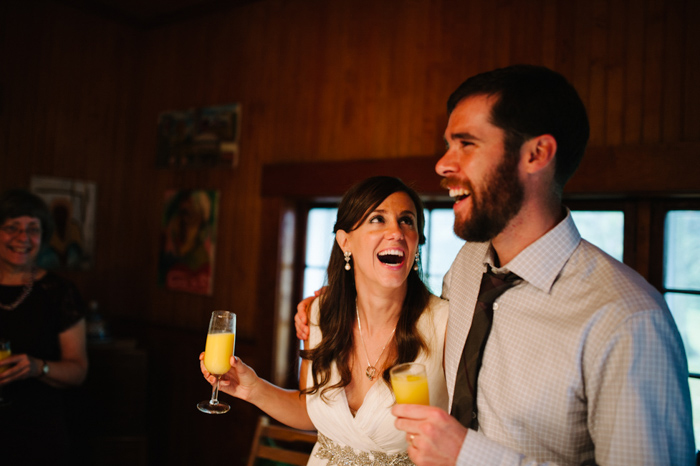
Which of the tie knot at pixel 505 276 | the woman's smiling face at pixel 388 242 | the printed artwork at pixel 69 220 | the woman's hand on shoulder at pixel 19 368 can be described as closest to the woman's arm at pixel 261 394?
the woman's smiling face at pixel 388 242

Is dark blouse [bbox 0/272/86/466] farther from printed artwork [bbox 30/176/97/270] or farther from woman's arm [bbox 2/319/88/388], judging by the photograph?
printed artwork [bbox 30/176/97/270]

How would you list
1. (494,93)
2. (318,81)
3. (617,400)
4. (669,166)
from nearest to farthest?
(617,400) < (494,93) < (669,166) < (318,81)

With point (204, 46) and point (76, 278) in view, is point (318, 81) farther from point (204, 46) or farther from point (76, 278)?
point (76, 278)

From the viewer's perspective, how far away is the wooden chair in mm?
2387

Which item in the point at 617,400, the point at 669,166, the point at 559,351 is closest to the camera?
the point at 617,400

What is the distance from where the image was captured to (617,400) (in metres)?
1.13

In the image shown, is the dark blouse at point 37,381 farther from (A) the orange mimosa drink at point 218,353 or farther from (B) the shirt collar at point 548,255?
(B) the shirt collar at point 548,255

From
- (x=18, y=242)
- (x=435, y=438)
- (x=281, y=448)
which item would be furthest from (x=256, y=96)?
(x=435, y=438)

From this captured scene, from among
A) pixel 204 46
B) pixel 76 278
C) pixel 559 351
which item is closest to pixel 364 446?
pixel 559 351

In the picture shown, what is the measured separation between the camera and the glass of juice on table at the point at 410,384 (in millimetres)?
1354

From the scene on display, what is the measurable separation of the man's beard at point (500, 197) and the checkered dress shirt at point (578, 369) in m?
0.11

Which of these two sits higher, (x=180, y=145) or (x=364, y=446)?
(x=180, y=145)

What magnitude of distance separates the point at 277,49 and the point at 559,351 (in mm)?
3292

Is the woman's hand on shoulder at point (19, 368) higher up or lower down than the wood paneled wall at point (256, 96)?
lower down
